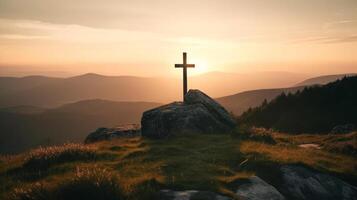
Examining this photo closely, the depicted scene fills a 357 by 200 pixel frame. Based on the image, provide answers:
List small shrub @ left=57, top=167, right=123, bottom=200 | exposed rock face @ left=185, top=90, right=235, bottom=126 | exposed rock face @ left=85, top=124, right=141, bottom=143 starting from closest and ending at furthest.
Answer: small shrub @ left=57, top=167, right=123, bottom=200, exposed rock face @ left=185, top=90, right=235, bottom=126, exposed rock face @ left=85, top=124, right=141, bottom=143

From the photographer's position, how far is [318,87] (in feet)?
151

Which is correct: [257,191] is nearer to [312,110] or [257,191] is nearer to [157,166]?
[157,166]

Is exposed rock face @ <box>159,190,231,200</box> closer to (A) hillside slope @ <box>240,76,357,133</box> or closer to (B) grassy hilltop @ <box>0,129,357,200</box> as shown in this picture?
(B) grassy hilltop @ <box>0,129,357,200</box>

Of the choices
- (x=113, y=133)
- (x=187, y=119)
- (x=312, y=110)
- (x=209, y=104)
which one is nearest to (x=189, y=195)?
Answer: (x=187, y=119)

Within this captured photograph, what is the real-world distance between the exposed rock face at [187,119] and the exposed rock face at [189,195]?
11.4 metres

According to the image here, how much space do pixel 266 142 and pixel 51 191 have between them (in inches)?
539

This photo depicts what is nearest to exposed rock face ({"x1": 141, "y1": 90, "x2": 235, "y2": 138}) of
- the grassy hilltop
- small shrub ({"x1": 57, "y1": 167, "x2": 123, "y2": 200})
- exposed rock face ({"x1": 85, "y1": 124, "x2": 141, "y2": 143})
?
the grassy hilltop

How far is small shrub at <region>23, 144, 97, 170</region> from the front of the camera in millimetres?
14534

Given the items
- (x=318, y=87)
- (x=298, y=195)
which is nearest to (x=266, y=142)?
(x=298, y=195)

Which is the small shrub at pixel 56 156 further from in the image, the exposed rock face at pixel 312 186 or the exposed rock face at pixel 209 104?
the exposed rock face at pixel 209 104

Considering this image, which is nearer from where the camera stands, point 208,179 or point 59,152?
point 208,179

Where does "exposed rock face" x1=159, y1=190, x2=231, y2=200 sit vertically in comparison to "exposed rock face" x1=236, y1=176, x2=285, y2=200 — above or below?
above

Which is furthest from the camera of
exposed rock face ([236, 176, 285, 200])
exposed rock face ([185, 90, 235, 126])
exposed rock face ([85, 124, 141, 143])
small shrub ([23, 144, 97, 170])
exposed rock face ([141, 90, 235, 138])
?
exposed rock face ([85, 124, 141, 143])

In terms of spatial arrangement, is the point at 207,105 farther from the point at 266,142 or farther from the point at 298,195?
the point at 298,195
